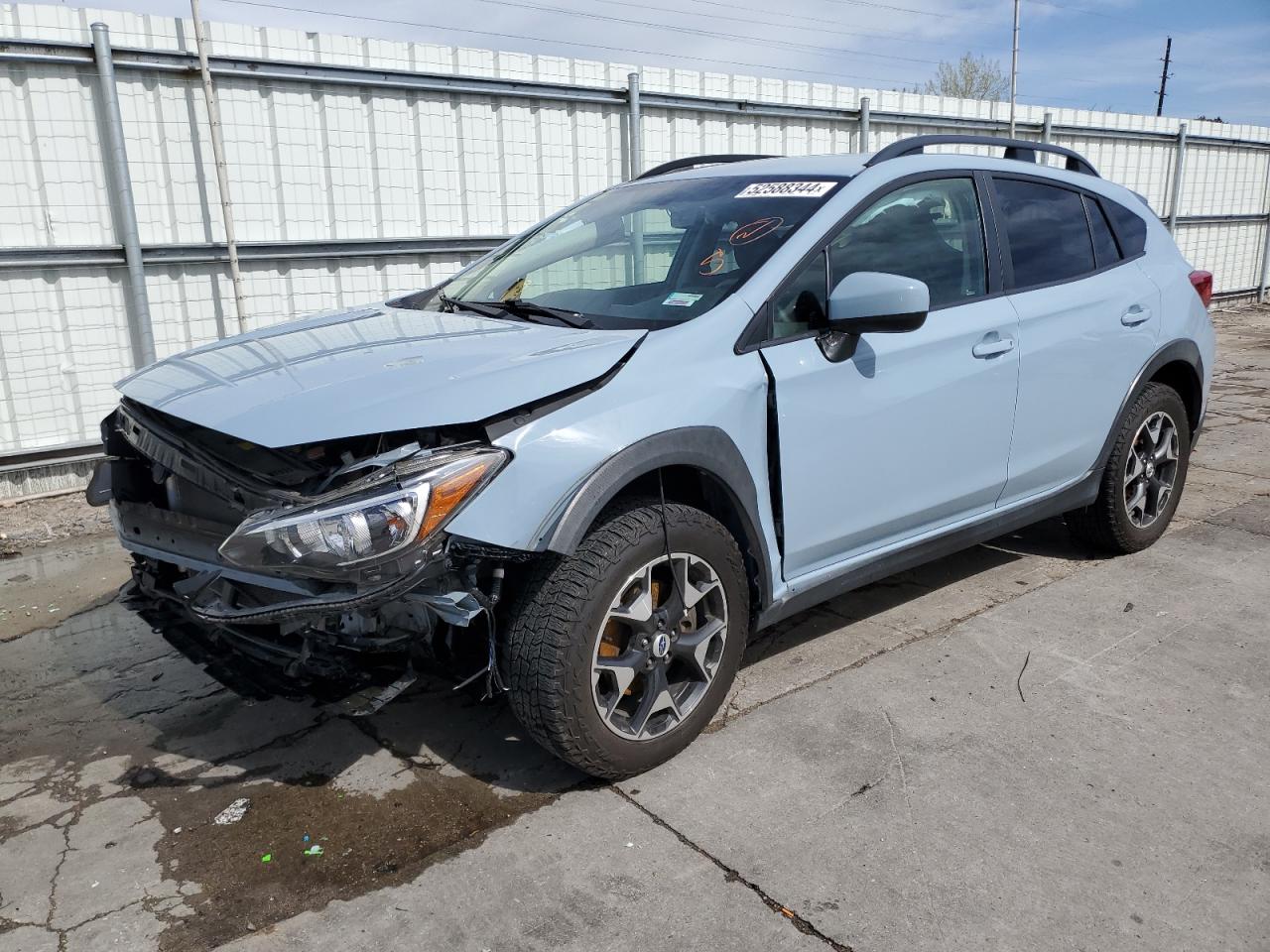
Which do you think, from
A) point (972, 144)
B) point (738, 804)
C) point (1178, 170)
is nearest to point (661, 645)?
point (738, 804)

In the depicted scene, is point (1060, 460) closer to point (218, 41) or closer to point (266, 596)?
point (266, 596)

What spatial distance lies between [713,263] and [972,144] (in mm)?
1393

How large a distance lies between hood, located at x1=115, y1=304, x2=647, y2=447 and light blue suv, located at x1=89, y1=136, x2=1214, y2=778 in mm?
12

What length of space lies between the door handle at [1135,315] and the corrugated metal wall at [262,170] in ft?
15.0

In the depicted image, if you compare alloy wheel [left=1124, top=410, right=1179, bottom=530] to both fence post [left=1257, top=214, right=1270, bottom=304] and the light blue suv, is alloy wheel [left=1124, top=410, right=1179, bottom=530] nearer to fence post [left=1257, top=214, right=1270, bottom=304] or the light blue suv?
the light blue suv

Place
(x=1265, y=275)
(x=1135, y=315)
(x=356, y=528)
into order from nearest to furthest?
(x=356, y=528), (x=1135, y=315), (x=1265, y=275)

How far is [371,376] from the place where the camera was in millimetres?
2652

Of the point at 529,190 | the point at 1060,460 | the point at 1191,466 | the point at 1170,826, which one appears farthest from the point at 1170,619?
the point at 529,190

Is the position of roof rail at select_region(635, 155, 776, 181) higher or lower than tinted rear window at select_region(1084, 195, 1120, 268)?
higher

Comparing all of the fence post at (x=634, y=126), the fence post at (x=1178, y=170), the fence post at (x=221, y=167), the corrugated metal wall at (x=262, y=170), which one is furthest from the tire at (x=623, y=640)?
the fence post at (x=1178, y=170)


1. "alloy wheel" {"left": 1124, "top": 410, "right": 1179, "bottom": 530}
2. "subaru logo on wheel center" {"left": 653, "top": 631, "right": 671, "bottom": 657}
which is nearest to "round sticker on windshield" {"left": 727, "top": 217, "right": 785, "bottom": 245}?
"subaru logo on wheel center" {"left": 653, "top": 631, "right": 671, "bottom": 657}

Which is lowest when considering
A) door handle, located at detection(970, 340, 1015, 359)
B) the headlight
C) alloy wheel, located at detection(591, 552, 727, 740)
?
alloy wheel, located at detection(591, 552, 727, 740)

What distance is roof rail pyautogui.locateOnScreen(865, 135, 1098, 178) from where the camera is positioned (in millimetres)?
3523

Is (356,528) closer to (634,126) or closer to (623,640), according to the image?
(623,640)
